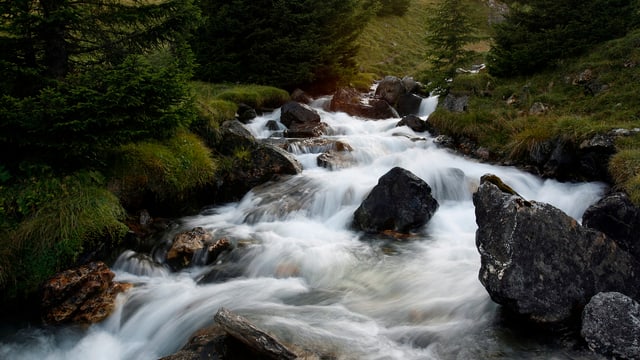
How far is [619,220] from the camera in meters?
6.90

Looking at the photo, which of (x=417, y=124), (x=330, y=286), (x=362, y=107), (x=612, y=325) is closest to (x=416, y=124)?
(x=417, y=124)

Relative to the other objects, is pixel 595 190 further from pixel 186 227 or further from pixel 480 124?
pixel 186 227

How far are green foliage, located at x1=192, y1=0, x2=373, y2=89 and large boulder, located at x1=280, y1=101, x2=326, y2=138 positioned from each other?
394cm

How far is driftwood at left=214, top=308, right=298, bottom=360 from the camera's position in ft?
17.1

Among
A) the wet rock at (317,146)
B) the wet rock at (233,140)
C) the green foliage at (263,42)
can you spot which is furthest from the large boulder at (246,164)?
the green foliage at (263,42)

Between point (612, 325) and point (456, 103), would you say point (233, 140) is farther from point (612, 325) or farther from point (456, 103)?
point (612, 325)

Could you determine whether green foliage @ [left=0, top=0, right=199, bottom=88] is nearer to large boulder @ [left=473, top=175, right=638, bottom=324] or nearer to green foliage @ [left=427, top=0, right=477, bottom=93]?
large boulder @ [left=473, top=175, right=638, bottom=324]

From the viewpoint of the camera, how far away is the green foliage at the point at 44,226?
6.47 m

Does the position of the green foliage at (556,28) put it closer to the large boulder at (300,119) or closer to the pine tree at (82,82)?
the large boulder at (300,119)

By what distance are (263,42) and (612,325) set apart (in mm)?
18902

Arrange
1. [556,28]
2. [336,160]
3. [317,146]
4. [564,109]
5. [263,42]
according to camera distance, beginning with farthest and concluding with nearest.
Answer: [263,42] < [317,146] < [556,28] < [336,160] < [564,109]

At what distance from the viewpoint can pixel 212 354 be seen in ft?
17.8

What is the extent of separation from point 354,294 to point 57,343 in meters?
4.70

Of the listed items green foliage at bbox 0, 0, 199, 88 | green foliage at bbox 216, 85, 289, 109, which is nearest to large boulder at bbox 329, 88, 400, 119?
green foliage at bbox 216, 85, 289, 109
